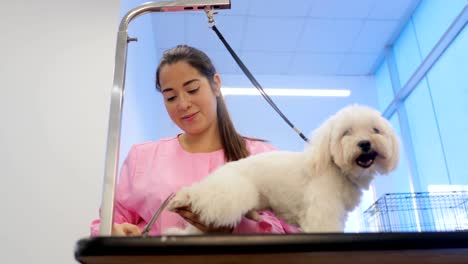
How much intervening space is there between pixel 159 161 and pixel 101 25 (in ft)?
3.63

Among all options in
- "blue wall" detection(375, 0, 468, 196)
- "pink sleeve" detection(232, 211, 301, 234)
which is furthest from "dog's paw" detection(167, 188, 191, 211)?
"blue wall" detection(375, 0, 468, 196)

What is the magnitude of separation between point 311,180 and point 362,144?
0.16 m

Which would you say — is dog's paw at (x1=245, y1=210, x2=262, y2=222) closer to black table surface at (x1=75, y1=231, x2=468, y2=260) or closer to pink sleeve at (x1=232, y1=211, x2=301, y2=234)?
pink sleeve at (x1=232, y1=211, x2=301, y2=234)

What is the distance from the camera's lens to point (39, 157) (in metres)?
1.87

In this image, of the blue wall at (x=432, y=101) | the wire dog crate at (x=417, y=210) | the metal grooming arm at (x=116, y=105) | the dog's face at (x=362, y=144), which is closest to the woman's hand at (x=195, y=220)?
the metal grooming arm at (x=116, y=105)

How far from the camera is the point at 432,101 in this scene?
3.60m

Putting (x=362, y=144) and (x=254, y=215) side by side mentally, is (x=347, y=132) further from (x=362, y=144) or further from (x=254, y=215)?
(x=254, y=215)

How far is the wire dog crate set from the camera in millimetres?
1911

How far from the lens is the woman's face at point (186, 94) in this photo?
1.34 m

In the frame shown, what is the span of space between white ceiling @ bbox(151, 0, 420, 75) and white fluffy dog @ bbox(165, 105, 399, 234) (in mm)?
2590

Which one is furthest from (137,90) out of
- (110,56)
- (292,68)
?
(292,68)

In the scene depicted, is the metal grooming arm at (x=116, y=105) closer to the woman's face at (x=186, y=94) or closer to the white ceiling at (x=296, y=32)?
the woman's face at (x=186, y=94)

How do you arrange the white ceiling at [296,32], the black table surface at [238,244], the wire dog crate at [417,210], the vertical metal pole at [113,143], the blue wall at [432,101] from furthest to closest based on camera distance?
the white ceiling at [296,32], the blue wall at [432,101], the wire dog crate at [417,210], the vertical metal pole at [113,143], the black table surface at [238,244]

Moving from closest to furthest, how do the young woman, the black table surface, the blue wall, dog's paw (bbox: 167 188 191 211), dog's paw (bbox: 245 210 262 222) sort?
the black table surface → dog's paw (bbox: 167 188 191 211) → dog's paw (bbox: 245 210 262 222) → the young woman → the blue wall
